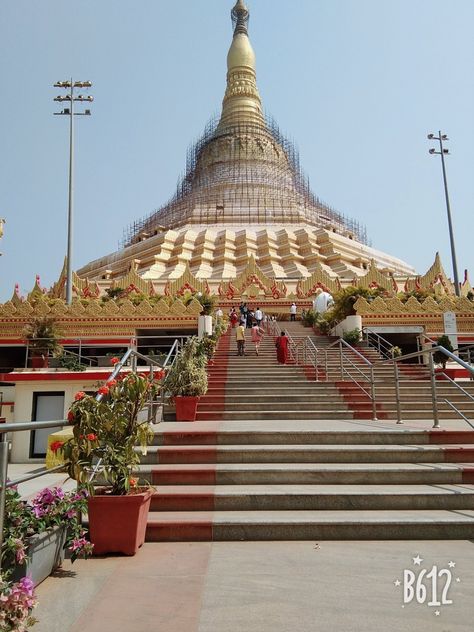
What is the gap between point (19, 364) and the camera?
74.6 ft

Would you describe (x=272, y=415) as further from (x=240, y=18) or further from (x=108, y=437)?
(x=240, y=18)

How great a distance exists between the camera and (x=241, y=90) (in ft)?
172

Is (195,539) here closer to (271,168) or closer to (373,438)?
(373,438)

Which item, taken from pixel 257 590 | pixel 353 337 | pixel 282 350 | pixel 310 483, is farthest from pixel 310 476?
pixel 353 337

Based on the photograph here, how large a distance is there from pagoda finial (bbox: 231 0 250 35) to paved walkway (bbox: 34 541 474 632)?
6330cm

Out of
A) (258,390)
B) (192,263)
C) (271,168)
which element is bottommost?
(258,390)

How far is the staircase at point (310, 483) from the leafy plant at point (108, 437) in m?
0.68

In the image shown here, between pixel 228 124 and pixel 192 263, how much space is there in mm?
21705

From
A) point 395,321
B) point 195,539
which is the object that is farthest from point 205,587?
point 395,321

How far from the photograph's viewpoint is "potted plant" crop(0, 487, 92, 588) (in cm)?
309

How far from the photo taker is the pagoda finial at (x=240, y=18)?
190 feet

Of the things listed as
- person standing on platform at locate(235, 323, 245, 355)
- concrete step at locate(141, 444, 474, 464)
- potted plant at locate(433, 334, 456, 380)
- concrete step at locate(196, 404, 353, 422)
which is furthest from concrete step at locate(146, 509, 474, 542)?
person standing on platform at locate(235, 323, 245, 355)

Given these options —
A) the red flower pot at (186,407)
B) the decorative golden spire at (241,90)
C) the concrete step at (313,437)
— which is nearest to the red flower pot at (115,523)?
the concrete step at (313,437)

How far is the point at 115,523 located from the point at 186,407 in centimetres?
435
